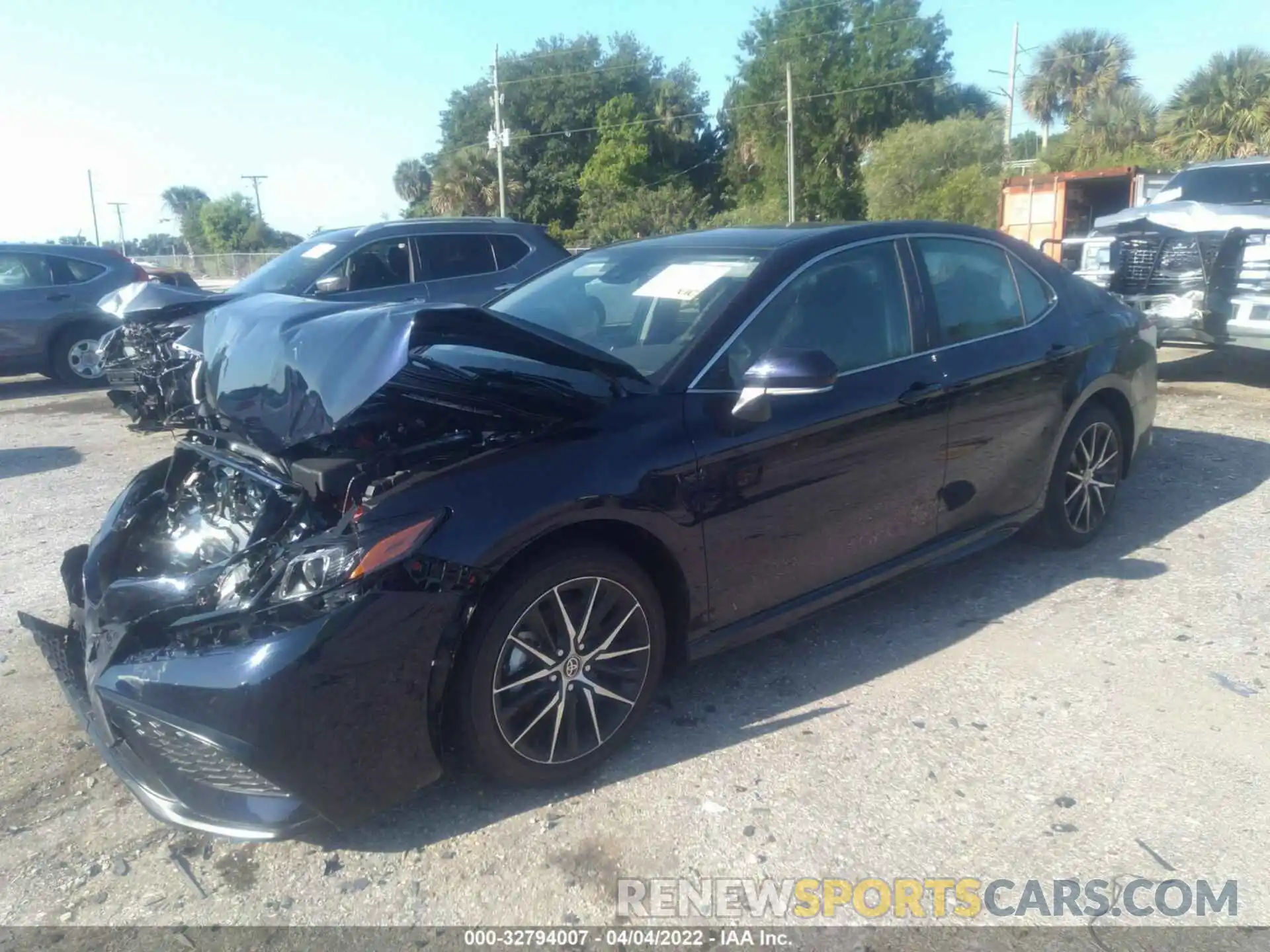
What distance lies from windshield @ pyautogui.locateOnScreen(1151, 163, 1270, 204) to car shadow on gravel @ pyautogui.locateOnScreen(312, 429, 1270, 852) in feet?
19.0

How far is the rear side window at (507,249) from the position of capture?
945 centimetres

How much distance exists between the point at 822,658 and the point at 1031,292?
210 centimetres

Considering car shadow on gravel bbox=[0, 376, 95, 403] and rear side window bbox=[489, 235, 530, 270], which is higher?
rear side window bbox=[489, 235, 530, 270]

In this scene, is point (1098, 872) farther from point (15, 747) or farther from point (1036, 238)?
point (1036, 238)

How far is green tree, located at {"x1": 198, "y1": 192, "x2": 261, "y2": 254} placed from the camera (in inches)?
3068

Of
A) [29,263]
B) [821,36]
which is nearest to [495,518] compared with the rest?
[29,263]

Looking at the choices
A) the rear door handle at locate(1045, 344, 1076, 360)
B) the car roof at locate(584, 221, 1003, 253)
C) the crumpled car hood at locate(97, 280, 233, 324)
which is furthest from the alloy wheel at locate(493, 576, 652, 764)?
the rear door handle at locate(1045, 344, 1076, 360)

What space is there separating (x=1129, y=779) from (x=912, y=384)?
162 cm

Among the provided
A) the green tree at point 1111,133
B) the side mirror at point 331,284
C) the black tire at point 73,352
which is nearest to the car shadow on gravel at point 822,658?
the side mirror at point 331,284

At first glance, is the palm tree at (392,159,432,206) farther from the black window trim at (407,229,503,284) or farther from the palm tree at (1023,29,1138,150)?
the black window trim at (407,229,503,284)

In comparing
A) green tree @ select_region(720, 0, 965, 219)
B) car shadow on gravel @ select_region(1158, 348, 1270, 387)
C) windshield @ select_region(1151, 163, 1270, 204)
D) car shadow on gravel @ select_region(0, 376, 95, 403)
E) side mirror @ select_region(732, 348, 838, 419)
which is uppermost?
green tree @ select_region(720, 0, 965, 219)

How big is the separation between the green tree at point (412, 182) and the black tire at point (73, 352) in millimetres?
52107

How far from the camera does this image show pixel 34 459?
7855 millimetres

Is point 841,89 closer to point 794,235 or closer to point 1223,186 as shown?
point 1223,186
